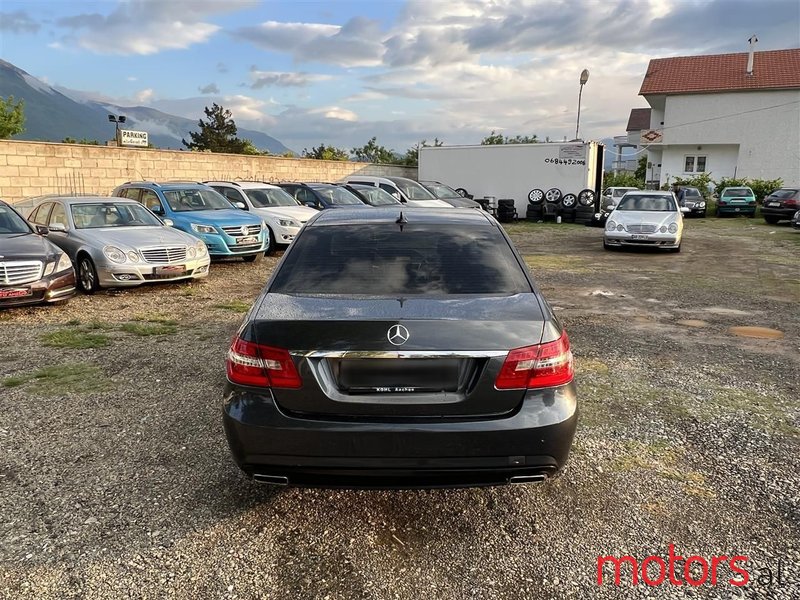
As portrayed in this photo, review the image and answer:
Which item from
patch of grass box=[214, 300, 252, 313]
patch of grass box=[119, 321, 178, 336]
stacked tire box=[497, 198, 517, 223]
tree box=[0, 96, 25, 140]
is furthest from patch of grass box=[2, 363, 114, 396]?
tree box=[0, 96, 25, 140]

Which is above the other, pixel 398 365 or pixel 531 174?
pixel 531 174

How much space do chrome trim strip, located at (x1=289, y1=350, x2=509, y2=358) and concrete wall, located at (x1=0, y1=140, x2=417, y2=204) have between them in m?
15.2

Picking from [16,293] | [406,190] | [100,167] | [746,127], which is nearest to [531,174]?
[406,190]

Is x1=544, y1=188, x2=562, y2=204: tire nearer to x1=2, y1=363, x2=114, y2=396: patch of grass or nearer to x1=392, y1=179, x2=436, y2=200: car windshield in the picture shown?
x1=392, y1=179, x2=436, y2=200: car windshield

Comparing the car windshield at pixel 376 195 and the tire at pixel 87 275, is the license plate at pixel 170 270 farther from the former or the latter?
the car windshield at pixel 376 195

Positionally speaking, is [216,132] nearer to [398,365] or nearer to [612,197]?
[612,197]

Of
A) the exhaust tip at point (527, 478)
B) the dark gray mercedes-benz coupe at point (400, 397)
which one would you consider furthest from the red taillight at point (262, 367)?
the exhaust tip at point (527, 478)

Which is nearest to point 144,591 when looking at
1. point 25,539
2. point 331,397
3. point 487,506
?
point 25,539

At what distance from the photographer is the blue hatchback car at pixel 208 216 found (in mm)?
11148

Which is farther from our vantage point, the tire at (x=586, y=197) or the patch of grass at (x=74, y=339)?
the tire at (x=586, y=197)

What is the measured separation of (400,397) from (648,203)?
1478 cm

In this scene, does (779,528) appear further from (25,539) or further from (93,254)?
(93,254)

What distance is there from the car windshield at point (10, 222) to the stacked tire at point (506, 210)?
1827 cm

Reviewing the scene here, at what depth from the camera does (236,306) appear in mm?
8133
